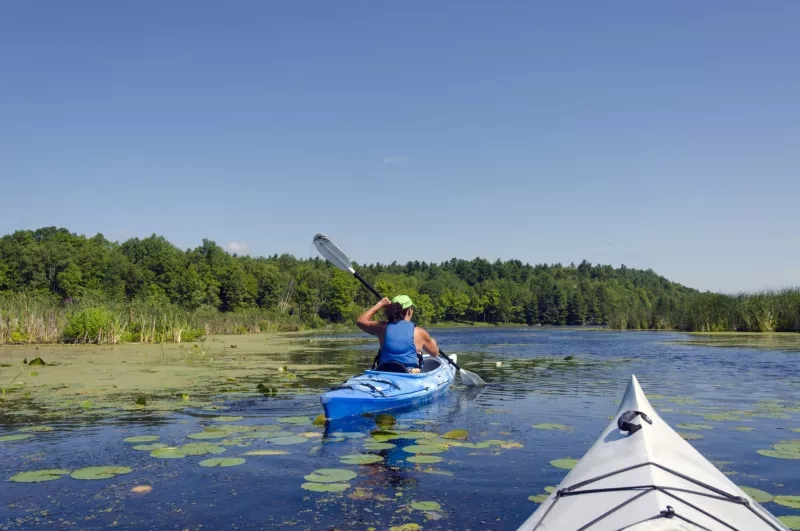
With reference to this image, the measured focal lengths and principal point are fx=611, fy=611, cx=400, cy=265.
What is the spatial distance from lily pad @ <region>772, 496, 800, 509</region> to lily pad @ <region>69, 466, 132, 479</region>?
16.4 feet

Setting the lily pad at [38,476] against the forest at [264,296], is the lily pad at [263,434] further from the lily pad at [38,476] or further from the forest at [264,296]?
the forest at [264,296]

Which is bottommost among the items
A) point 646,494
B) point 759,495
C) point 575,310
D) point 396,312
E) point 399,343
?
point 759,495

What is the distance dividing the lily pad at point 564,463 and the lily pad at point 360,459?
5.12 feet

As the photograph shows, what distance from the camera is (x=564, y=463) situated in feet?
17.7

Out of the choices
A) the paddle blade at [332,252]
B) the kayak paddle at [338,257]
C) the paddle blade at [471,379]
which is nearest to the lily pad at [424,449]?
the paddle blade at [471,379]

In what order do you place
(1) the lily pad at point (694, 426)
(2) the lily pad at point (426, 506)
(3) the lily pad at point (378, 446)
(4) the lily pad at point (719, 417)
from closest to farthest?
(2) the lily pad at point (426, 506), (3) the lily pad at point (378, 446), (1) the lily pad at point (694, 426), (4) the lily pad at point (719, 417)

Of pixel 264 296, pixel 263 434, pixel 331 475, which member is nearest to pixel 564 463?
pixel 331 475

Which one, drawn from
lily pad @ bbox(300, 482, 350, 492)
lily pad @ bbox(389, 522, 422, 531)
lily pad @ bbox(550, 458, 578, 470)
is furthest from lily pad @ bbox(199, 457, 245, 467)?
lily pad @ bbox(550, 458, 578, 470)

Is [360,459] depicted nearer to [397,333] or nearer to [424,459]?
[424,459]

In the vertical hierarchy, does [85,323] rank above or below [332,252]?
below

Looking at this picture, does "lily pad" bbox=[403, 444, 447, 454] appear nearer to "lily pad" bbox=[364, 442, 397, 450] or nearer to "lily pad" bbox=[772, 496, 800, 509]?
"lily pad" bbox=[364, 442, 397, 450]

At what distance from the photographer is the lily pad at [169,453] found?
18.4 feet

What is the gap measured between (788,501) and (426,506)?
98.6 inches

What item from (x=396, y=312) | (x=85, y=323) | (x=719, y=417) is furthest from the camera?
(x=85, y=323)
